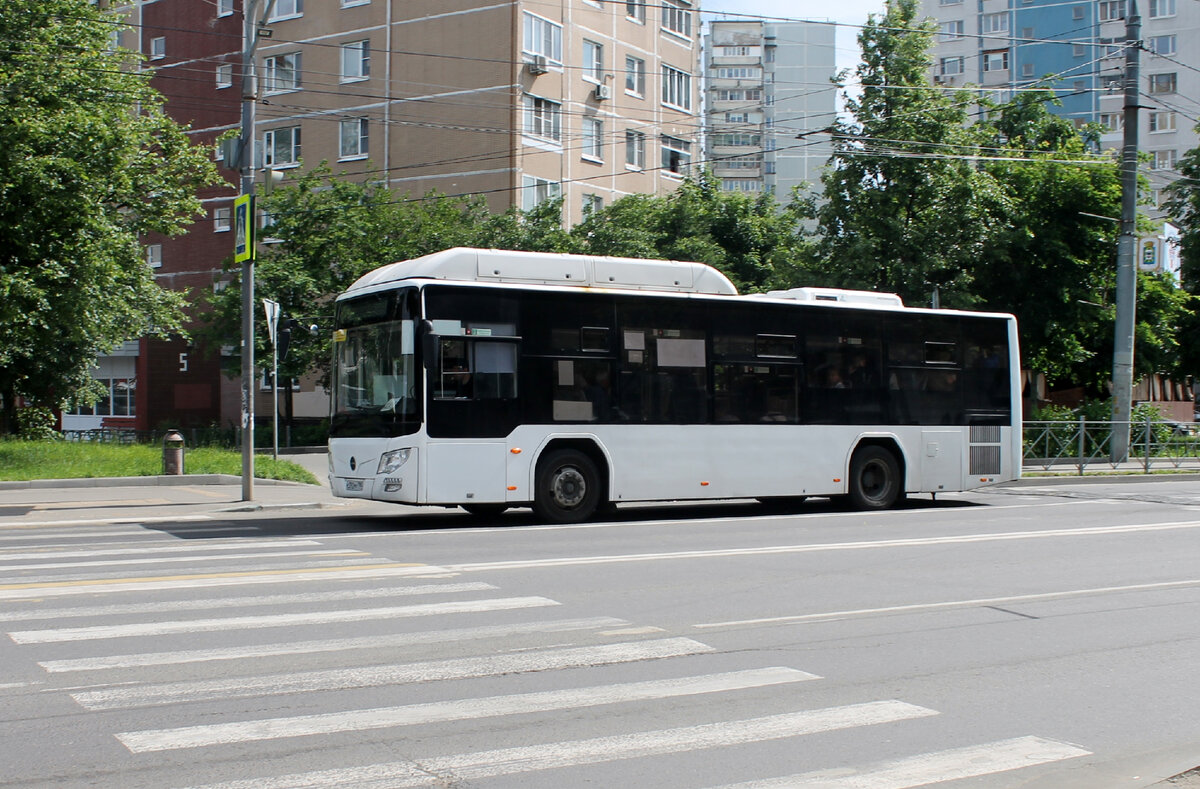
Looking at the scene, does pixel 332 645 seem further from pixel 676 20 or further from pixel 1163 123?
pixel 1163 123

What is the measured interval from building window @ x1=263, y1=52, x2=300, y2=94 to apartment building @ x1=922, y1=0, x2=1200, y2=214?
4505 centimetres

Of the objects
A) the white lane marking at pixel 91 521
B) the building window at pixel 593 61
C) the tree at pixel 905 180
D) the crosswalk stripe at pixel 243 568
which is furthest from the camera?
the building window at pixel 593 61

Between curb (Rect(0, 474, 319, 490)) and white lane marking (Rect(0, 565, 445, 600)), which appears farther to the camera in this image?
curb (Rect(0, 474, 319, 490))

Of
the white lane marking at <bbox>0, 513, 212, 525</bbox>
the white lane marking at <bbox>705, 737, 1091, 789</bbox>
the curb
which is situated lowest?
the white lane marking at <bbox>0, 513, 212, 525</bbox>

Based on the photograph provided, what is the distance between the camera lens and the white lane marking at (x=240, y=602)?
878 centimetres

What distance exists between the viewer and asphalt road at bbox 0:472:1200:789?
536 centimetres

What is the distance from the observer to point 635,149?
5231 cm

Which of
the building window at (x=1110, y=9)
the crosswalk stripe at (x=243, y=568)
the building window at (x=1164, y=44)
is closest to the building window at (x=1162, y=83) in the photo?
the building window at (x=1164, y=44)

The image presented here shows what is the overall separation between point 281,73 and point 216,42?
17.0ft

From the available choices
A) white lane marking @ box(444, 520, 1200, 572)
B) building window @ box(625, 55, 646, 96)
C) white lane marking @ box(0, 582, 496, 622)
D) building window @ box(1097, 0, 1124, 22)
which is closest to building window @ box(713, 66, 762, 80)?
building window @ box(1097, 0, 1124, 22)

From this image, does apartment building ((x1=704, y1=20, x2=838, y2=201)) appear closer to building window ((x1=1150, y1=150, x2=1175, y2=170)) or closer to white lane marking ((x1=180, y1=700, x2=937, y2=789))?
building window ((x1=1150, y1=150, x2=1175, y2=170))

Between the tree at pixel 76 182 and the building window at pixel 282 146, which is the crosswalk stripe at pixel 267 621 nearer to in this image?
the tree at pixel 76 182

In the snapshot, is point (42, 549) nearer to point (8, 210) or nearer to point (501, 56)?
point (8, 210)

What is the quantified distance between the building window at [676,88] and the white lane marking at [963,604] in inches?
1805
